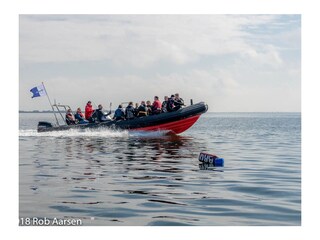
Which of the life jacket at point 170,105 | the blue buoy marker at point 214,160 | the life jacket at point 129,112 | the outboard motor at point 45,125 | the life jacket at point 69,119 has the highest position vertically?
the life jacket at point 170,105

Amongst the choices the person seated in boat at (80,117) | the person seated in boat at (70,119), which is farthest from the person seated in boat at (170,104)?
the person seated in boat at (70,119)

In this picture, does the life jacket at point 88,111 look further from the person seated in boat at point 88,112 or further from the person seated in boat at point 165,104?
the person seated in boat at point 165,104

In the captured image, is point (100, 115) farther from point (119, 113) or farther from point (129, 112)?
point (129, 112)

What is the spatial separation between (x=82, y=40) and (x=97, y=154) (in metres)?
4.11

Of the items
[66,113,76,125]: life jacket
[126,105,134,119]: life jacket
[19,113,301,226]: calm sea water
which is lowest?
[19,113,301,226]: calm sea water

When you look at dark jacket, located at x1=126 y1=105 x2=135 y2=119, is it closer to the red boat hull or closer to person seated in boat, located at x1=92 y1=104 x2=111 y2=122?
the red boat hull

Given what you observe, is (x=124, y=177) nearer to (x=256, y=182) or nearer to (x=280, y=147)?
(x=256, y=182)

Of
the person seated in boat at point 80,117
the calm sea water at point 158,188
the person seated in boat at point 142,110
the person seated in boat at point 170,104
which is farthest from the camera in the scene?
the person seated in boat at point 80,117

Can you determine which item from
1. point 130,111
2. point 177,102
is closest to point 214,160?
point 177,102

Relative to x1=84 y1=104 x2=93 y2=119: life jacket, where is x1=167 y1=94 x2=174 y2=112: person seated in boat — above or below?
above

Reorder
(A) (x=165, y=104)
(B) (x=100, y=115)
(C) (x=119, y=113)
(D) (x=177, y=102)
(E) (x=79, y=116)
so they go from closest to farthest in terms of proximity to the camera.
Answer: (D) (x=177, y=102) < (A) (x=165, y=104) < (C) (x=119, y=113) < (B) (x=100, y=115) < (E) (x=79, y=116)

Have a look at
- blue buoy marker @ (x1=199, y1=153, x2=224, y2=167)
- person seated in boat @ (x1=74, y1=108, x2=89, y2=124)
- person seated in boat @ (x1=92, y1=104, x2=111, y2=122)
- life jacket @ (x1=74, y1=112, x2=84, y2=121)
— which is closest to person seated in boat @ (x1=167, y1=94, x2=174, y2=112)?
person seated in boat @ (x1=92, y1=104, x2=111, y2=122)

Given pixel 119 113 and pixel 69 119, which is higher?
pixel 119 113
